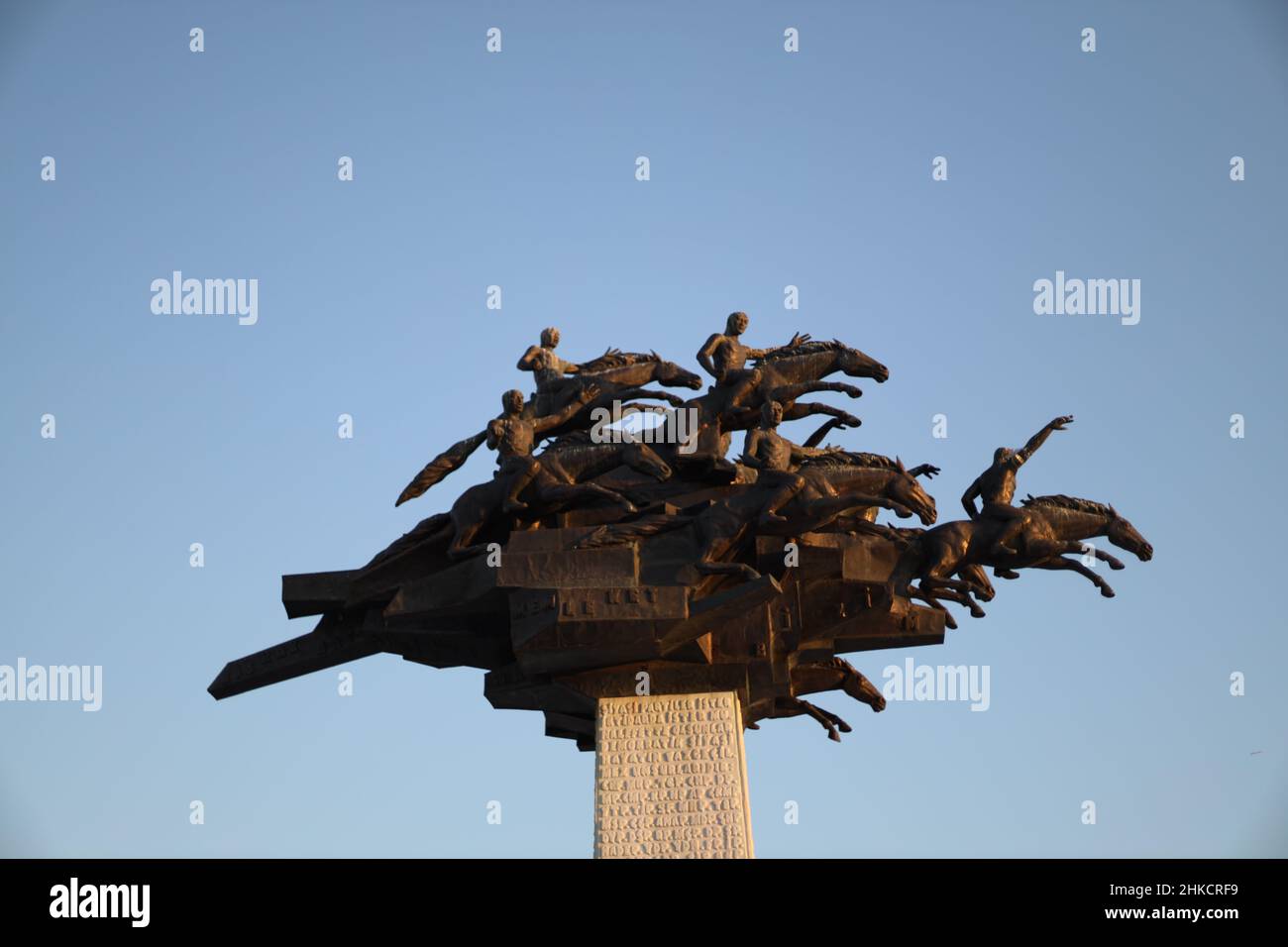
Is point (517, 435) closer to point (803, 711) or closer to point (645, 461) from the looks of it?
point (645, 461)

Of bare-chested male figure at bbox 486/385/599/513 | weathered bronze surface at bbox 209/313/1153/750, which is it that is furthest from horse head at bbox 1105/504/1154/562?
bare-chested male figure at bbox 486/385/599/513

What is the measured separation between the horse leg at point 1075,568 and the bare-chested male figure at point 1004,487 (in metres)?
0.53

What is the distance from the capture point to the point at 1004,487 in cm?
2967

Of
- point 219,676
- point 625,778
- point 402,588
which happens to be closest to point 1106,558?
point 625,778

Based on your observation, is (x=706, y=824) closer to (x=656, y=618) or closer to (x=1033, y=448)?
(x=656, y=618)

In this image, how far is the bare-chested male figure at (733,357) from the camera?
30469 millimetres

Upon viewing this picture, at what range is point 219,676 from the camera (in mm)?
31391

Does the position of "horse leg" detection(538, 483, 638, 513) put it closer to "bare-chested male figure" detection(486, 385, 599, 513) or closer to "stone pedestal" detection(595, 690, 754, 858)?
"bare-chested male figure" detection(486, 385, 599, 513)

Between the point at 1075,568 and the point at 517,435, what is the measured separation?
7329 mm

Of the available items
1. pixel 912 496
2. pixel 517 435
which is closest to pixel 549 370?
pixel 517 435

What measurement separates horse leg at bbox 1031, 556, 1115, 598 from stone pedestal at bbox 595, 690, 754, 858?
4378 mm

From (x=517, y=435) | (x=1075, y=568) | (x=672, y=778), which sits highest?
(x=517, y=435)

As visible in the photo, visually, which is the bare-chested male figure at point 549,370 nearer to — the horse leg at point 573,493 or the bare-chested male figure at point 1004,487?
Answer: the horse leg at point 573,493
